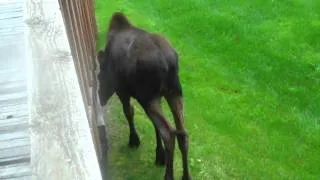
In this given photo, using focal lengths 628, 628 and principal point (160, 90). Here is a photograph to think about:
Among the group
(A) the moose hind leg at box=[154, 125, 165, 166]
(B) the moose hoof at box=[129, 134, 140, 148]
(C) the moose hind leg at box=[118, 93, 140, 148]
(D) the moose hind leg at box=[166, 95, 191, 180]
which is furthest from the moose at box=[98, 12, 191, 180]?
(B) the moose hoof at box=[129, 134, 140, 148]

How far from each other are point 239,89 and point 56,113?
7.11 m

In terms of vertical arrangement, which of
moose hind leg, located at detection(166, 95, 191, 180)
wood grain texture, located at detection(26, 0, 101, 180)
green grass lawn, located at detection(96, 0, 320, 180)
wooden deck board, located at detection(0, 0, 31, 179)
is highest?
wood grain texture, located at detection(26, 0, 101, 180)

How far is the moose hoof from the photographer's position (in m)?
7.58

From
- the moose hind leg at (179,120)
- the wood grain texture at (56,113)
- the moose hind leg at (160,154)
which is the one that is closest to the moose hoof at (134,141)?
the moose hind leg at (160,154)

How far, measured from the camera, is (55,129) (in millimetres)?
1913

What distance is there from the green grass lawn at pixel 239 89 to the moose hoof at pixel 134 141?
0.07 metres

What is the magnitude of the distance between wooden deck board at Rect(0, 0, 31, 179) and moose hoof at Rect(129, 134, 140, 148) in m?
4.42

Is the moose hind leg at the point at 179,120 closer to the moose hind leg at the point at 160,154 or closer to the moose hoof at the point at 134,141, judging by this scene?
the moose hind leg at the point at 160,154

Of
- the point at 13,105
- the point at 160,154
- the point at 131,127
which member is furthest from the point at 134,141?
the point at 13,105

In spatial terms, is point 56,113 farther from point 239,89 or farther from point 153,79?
point 239,89

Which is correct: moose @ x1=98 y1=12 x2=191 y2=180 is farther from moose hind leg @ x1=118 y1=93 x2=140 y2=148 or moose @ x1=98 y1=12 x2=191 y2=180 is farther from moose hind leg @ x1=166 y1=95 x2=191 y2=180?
moose hind leg @ x1=118 y1=93 x2=140 y2=148

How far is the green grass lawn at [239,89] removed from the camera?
720 centimetres

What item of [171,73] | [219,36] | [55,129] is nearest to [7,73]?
[55,129]

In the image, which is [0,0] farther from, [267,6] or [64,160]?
[267,6]
